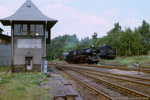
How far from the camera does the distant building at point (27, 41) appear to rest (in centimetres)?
2086

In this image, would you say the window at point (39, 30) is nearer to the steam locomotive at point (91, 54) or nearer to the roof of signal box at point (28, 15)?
the roof of signal box at point (28, 15)

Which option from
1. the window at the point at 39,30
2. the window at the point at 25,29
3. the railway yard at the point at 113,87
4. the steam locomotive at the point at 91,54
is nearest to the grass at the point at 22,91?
the railway yard at the point at 113,87

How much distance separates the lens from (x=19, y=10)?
22.7 meters

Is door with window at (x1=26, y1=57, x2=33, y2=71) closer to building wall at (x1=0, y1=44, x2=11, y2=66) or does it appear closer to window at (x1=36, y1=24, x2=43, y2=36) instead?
window at (x1=36, y1=24, x2=43, y2=36)

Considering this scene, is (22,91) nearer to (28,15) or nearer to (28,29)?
(28,29)

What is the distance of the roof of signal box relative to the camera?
2078 cm

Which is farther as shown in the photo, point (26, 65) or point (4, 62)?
point (4, 62)

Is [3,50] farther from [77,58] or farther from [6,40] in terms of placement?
[77,58]

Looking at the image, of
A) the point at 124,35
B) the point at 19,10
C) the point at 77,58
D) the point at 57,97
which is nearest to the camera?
the point at 57,97

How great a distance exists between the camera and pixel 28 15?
21781 mm

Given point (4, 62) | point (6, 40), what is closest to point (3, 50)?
point (4, 62)

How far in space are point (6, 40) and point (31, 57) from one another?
19.4 meters

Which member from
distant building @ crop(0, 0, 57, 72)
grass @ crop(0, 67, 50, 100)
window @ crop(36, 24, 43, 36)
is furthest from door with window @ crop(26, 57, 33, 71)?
grass @ crop(0, 67, 50, 100)

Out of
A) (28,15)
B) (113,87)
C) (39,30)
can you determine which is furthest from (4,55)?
(113,87)
